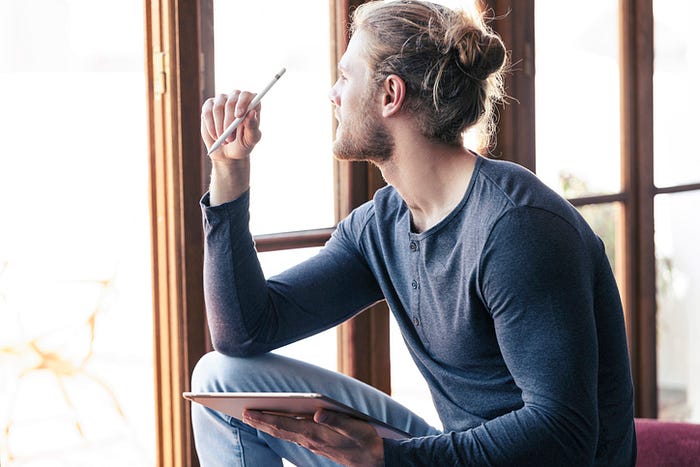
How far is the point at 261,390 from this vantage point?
1.80m

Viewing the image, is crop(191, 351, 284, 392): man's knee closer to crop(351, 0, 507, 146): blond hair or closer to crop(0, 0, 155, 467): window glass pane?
Answer: crop(0, 0, 155, 467): window glass pane

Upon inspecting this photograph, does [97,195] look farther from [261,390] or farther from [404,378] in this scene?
[404,378]

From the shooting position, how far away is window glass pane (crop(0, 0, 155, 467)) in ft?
5.66

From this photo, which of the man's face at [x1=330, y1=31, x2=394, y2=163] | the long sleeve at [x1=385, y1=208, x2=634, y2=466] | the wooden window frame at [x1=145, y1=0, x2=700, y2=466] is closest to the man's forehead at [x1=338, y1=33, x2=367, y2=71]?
the man's face at [x1=330, y1=31, x2=394, y2=163]

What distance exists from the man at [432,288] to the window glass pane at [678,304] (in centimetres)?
173

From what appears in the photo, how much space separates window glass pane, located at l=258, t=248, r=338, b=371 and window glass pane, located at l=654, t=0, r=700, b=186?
1.48 m

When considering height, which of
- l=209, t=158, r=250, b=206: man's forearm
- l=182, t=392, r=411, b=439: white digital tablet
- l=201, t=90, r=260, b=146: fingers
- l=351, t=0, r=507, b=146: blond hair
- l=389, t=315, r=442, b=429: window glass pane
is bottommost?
l=389, t=315, r=442, b=429: window glass pane

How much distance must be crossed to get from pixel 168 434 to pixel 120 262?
1.10ft

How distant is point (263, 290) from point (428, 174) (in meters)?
0.35

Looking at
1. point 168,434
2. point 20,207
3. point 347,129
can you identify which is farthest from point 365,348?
point 20,207

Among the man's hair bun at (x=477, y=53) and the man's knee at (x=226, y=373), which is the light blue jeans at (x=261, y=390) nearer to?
the man's knee at (x=226, y=373)

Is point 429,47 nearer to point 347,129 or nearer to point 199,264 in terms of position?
point 347,129

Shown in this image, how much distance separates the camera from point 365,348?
2332mm

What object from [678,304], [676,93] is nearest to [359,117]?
[676,93]
